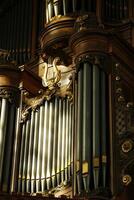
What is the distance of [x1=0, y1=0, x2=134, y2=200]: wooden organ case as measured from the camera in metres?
10.0

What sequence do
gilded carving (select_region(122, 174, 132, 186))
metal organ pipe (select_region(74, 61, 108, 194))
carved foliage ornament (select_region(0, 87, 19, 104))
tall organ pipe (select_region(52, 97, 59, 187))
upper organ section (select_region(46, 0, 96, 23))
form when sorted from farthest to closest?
upper organ section (select_region(46, 0, 96, 23))
carved foliage ornament (select_region(0, 87, 19, 104))
tall organ pipe (select_region(52, 97, 59, 187))
gilded carving (select_region(122, 174, 132, 186))
metal organ pipe (select_region(74, 61, 108, 194))

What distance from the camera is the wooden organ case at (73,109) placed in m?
10.0

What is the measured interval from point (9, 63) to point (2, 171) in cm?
205

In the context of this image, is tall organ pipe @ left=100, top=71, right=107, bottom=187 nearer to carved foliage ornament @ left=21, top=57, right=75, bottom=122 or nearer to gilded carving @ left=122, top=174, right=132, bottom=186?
gilded carving @ left=122, top=174, right=132, bottom=186

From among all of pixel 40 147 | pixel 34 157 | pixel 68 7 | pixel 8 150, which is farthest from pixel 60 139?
pixel 68 7

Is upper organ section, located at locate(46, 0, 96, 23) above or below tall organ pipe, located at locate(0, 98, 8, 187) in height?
above

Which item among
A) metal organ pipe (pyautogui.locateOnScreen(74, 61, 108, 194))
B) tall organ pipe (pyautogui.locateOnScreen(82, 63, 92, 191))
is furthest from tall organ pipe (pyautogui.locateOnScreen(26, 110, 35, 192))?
tall organ pipe (pyautogui.locateOnScreen(82, 63, 92, 191))

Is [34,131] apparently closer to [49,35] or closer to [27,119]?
[27,119]

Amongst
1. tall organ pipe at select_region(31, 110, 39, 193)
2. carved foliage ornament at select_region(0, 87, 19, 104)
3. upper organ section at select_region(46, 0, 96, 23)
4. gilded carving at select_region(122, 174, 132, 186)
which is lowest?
gilded carving at select_region(122, 174, 132, 186)

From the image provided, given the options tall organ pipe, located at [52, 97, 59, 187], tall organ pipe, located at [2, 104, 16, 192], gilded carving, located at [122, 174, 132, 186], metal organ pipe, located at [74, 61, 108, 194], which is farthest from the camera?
tall organ pipe, located at [2, 104, 16, 192]

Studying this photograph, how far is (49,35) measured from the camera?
39.9 ft

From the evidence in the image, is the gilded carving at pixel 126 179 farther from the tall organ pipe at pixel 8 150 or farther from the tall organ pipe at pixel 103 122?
the tall organ pipe at pixel 8 150

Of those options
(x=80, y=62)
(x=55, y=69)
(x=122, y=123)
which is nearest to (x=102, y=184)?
(x=122, y=123)

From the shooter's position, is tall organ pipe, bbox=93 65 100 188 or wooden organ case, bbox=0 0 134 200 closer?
tall organ pipe, bbox=93 65 100 188
